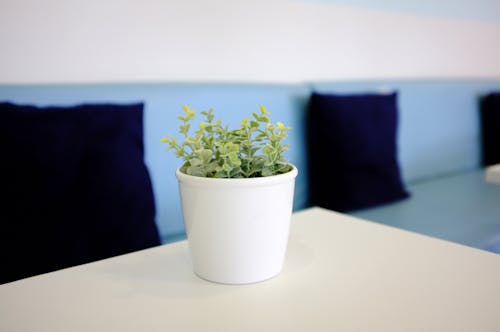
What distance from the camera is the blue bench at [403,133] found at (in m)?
1.35

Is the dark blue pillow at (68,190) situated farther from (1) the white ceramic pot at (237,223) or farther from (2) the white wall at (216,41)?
(1) the white ceramic pot at (237,223)

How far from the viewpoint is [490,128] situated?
2.44 meters

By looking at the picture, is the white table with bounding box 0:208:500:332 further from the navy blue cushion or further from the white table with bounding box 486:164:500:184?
the navy blue cushion

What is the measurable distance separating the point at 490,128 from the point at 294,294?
2.29m

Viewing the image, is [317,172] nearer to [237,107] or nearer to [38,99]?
[237,107]

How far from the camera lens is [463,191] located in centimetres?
193

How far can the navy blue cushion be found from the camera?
241cm

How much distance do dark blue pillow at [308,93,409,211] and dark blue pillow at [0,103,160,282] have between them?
0.75 metres

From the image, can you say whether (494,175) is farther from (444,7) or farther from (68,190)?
(444,7)

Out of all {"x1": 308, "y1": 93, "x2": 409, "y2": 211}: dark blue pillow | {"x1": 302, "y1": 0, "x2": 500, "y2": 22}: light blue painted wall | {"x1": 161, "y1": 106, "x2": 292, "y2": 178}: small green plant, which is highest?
{"x1": 302, "y1": 0, "x2": 500, "y2": 22}: light blue painted wall

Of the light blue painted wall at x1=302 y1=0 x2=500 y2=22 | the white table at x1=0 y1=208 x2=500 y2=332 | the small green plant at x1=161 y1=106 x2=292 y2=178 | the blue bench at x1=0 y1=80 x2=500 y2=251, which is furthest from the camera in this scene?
the light blue painted wall at x1=302 y1=0 x2=500 y2=22

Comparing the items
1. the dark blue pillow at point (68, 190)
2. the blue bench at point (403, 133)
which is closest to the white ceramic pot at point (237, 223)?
the dark blue pillow at point (68, 190)

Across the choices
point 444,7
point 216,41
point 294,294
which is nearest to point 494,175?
point 294,294

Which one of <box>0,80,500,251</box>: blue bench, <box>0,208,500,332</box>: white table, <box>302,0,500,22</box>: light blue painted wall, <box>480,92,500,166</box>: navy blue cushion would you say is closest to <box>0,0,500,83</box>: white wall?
<box>302,0,500,22</box>: light blue painted wall
